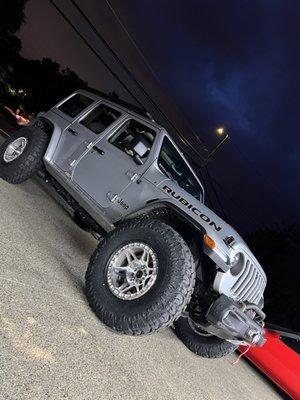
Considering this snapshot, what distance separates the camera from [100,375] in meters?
3.05

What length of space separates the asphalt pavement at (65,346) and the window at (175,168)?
166 cm

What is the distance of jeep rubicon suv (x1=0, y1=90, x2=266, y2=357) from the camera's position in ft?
12.9

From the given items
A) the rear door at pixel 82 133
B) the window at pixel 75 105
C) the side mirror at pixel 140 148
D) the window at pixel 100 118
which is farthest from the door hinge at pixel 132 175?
the window at pixel 75 105

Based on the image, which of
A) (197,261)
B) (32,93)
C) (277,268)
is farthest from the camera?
(32,93)

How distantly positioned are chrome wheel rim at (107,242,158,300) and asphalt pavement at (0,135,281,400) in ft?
1.19

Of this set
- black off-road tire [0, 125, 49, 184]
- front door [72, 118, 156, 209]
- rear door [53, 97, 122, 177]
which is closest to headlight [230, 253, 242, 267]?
front door [72, 118, 156, 209]

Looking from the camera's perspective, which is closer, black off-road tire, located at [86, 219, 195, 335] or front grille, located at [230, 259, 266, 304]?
black off-road tire, located at [86, 219, 195, 335]

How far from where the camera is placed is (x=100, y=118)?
255 inches

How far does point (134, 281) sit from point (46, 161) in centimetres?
299

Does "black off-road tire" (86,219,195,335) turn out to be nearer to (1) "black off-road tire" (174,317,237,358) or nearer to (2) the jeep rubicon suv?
(2) the jeep rubicon suv

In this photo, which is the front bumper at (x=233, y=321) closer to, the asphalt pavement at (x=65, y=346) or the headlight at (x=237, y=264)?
the headlight at (x=237, y=264)

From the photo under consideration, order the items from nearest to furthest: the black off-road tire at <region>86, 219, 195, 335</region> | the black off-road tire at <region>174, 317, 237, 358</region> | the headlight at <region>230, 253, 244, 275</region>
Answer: the black off-road tire at <region>86, 219, 195, 335</region> < the headlight at <region>230, 253, 244, 275</region> < the black off-road tire at <region>174, 317, 237, 358</region>

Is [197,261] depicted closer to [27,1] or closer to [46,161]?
[46,161]

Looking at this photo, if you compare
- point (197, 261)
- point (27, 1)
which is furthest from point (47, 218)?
point (27, 1)
